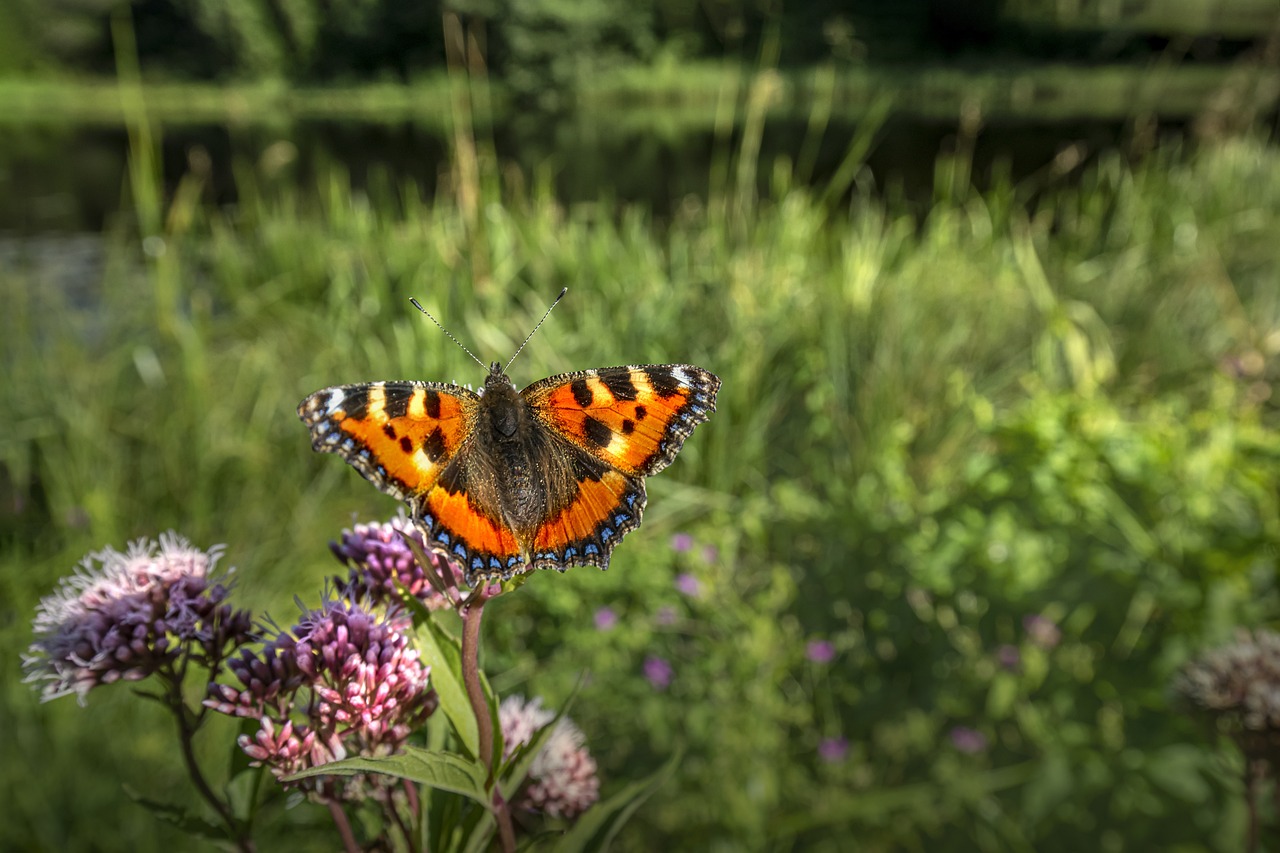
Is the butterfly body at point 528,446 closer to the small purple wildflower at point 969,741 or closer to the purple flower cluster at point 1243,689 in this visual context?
the purple flower cluster at point 1243,689

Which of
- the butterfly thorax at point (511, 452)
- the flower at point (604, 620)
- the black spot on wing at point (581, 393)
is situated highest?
the black spot on wing at point (581, 393)

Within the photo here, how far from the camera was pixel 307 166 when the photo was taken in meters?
20.3

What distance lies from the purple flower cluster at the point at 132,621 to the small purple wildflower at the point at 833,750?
1.53 meters

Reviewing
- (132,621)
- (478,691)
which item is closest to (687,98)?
(132,621)

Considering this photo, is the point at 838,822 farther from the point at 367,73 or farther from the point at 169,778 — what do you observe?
the point at 367,73

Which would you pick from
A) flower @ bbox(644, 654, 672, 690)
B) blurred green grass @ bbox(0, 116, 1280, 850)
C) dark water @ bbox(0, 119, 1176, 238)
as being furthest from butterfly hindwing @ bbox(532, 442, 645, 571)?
Result: dark water @ bbox(0, 119, 1176, 238)

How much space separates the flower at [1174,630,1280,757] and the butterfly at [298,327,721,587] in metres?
0.82

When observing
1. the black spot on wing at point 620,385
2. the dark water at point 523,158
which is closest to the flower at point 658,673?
the black spot on wing at point 620,385

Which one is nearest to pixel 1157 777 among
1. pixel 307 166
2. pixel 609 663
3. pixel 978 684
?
pixel 978 684

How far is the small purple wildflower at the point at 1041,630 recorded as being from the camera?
2.06m

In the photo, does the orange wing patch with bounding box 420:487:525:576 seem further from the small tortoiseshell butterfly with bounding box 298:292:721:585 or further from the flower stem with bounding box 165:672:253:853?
the flower stem with bounding box 165:672:253:853

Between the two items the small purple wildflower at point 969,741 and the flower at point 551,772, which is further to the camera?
the small purple wildflower at point 969,741

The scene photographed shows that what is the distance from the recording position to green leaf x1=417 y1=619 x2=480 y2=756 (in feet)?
2.33

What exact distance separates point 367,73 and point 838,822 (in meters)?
34.5
